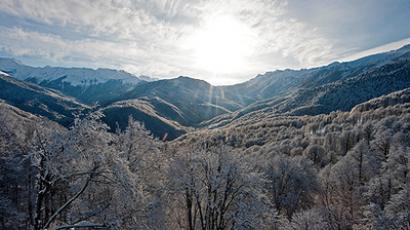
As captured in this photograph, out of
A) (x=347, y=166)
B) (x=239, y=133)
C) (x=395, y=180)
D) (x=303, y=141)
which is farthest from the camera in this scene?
(x=239, y=133)

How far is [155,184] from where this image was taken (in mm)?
25625

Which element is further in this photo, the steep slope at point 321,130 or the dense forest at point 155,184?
the steep slope at point 321,130

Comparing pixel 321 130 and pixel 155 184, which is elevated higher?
pixel 155 184

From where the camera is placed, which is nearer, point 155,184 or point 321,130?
point 155,184

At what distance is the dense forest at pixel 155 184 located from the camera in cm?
1282

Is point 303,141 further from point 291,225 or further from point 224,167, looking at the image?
point 224,167

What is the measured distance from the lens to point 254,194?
24500mm

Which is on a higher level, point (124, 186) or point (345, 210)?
point (124, 186)

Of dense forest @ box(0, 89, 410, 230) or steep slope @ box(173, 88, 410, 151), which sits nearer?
dense forest @ box(0, 89, 410, 230)

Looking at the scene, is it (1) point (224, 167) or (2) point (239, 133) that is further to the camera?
(2) point (239, 133)

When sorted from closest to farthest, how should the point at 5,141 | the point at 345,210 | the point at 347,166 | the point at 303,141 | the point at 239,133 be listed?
the point at 5,141
the point at 345,210
the point at 347,166
the point at 303,141
the point at 239,133

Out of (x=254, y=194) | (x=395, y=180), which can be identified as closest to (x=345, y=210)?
(x=395, y=180)

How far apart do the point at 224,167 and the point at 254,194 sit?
298 cm

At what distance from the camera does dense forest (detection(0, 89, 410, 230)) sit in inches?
505
